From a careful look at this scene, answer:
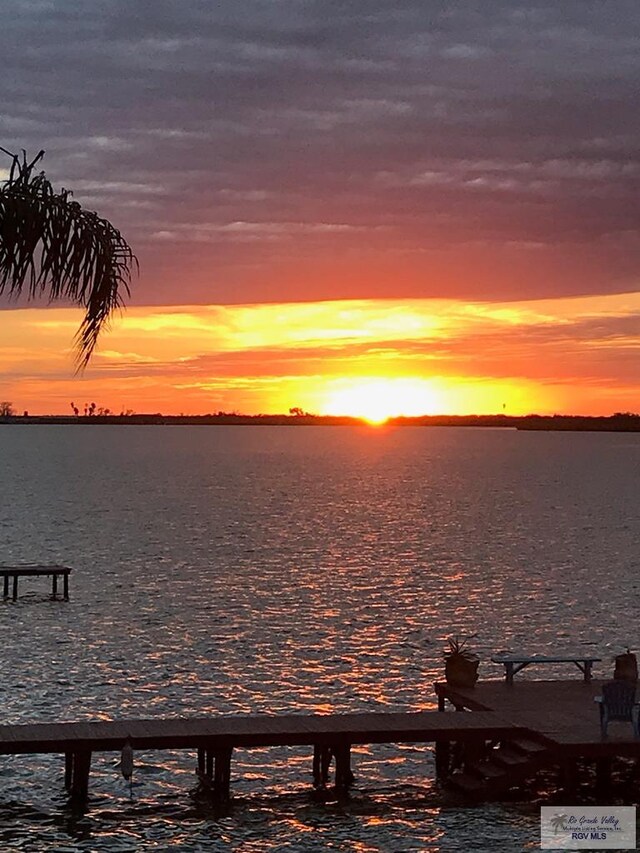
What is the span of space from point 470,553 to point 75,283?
79547mm

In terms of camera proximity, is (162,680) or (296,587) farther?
(296,587)

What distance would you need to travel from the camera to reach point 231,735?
2745 cm

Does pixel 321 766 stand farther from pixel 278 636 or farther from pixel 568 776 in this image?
pixel 278 636

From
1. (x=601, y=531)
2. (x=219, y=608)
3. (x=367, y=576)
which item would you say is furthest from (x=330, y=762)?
(x=601, y=531)

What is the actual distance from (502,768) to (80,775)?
9.57 m

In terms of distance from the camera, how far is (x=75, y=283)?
14531 millimetres

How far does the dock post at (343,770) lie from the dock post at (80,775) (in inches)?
224

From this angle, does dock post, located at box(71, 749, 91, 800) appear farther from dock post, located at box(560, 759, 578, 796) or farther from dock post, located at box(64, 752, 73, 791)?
dock post, located at box(560, 759, 578, 796)

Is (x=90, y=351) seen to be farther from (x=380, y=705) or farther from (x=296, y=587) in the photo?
(x=296, y=587)

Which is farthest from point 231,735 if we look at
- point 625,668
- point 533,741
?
point 625,668

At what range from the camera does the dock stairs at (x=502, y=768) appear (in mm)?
27312

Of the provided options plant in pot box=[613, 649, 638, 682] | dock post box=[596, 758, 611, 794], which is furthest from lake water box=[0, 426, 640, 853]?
plant in pot box=[613, 649, 638, 682]

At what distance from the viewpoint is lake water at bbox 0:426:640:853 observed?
2691cm

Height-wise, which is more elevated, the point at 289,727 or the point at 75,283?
the point at 75,283
